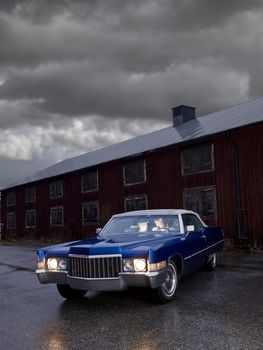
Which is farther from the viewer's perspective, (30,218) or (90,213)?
(30,218)

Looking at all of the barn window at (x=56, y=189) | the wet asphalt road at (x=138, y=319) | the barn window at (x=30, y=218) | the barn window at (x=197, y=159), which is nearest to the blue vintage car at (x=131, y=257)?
the wet asphalt road at (x=138, y=319)

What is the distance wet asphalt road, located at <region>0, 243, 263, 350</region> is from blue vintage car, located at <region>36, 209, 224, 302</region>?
40 cm

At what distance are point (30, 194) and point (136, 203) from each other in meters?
14.8

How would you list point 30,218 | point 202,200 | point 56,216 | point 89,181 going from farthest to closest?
point 30,218 → point 56,216 → point 89,181 → point 202,200

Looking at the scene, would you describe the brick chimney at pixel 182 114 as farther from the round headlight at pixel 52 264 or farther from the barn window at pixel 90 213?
the round headlight at pixel 52 264

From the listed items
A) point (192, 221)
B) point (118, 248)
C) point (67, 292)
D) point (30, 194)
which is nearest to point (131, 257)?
point (118, 248)

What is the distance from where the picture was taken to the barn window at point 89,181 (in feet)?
86.3

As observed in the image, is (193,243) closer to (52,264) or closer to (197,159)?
(52,264)

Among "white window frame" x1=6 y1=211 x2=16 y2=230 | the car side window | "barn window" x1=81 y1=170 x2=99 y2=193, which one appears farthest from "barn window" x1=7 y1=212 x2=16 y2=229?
the car side window

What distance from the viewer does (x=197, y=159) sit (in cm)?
1945

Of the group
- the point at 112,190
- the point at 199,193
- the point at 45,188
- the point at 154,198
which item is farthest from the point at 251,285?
the point at 45,188

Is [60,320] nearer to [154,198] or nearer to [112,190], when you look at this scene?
[154,198]

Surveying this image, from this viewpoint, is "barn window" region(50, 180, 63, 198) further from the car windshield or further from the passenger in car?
the passenger in car

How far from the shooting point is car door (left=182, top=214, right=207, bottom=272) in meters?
7.57
